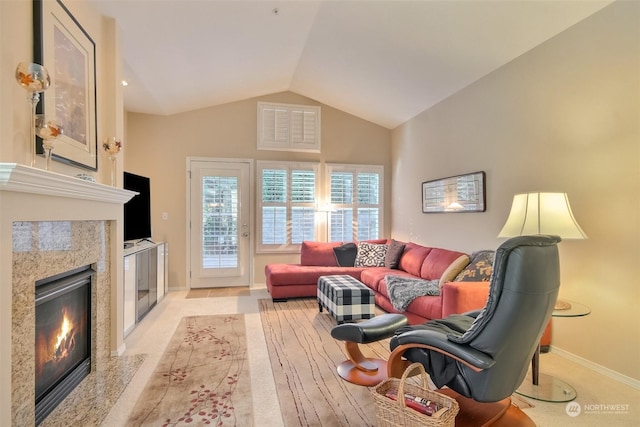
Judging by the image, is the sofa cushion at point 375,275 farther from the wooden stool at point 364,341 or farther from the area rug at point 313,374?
the wooden stool at point 364,341

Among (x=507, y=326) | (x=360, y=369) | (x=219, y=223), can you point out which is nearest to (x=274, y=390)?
(x=360, y=369)

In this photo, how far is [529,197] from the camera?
250cm

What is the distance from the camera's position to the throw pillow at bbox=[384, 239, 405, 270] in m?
4.89

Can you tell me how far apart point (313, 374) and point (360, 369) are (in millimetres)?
354

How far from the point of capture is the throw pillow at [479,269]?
9.89 feet

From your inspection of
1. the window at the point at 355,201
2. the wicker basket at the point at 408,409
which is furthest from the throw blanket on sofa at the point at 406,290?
the window at the point at 355,201

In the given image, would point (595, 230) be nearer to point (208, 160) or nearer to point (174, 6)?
point (174, 6)

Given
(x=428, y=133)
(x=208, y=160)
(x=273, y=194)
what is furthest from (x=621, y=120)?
(x=208, y=160)

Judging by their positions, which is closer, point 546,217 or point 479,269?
point 546,217

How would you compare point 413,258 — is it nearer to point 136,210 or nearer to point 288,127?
point 288,127

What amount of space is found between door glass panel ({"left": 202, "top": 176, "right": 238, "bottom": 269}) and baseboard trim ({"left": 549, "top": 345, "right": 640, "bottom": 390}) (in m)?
4.37

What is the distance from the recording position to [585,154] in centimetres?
267

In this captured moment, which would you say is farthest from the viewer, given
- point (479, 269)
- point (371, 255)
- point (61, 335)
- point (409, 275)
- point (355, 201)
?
point (355, 201)

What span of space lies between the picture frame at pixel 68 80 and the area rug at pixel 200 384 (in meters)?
1.64
